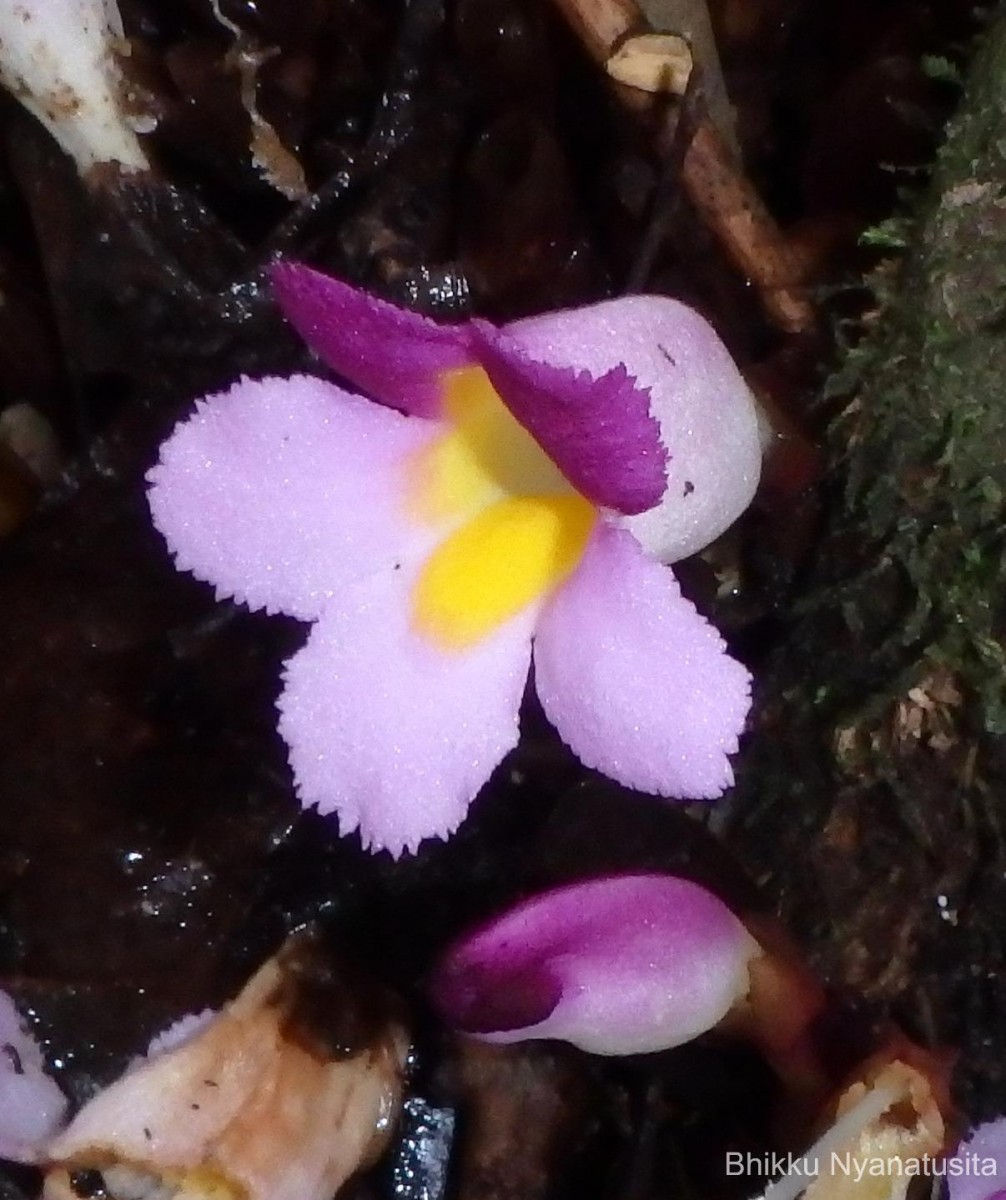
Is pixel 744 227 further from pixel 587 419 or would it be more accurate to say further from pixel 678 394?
pixel 587 419

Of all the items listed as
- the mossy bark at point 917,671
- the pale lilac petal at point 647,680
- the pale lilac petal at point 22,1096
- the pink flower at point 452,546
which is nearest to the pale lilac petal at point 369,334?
the pink flower at point 452,546

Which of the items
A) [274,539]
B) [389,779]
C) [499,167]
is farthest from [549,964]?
[499,167]

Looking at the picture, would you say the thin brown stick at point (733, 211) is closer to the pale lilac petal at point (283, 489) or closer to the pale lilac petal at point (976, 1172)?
the pale lilac petal at point (283, 489)

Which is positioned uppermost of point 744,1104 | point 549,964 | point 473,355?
point 473,355

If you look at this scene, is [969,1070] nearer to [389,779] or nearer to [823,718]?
[823,718]

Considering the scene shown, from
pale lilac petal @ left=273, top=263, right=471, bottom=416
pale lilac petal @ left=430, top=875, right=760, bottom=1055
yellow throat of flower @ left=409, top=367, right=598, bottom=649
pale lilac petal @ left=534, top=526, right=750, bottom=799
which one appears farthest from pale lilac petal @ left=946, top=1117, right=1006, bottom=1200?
pale lilac petal @ left=273, top=263, right=471, bottom=416
